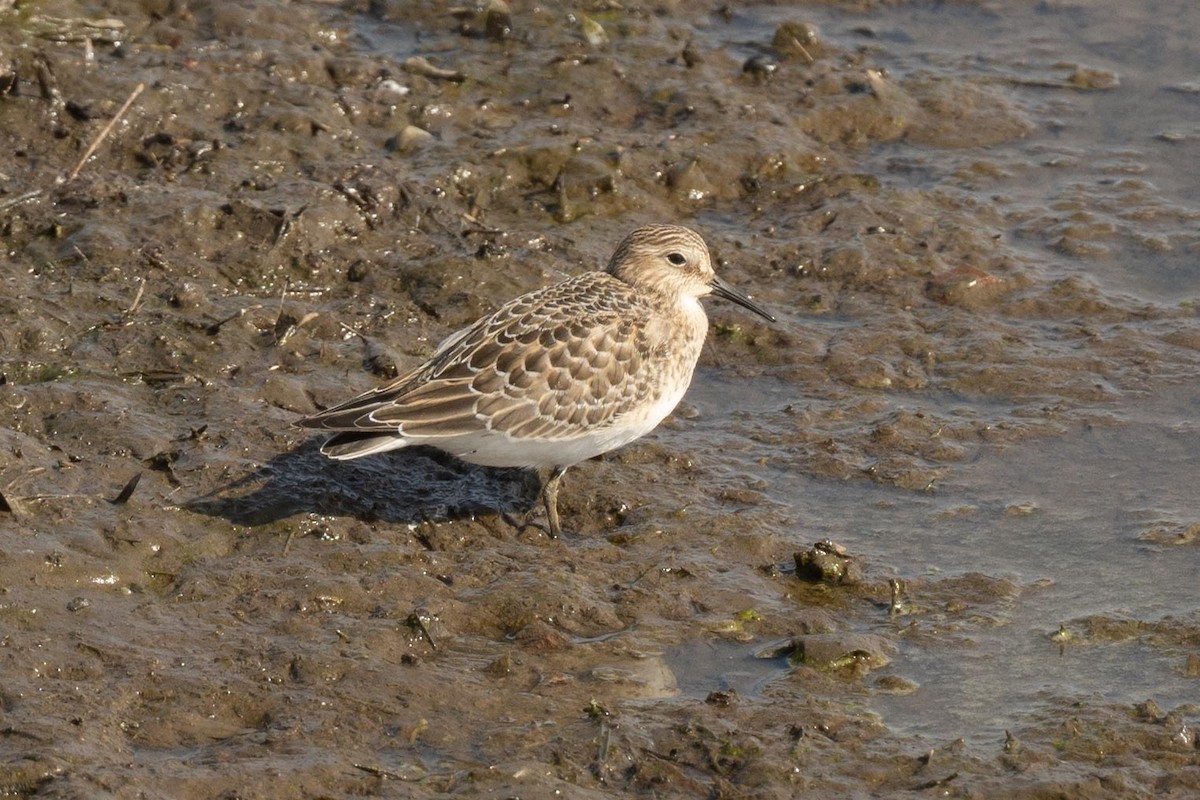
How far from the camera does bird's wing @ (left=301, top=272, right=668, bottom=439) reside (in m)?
7.75

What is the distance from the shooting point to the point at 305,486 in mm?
7969

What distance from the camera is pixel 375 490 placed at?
26.8ft

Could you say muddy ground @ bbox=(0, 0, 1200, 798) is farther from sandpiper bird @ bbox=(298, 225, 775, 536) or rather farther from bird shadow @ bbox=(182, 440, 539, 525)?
sandpiper bird @ bbox=(298, 225, 775, 536)

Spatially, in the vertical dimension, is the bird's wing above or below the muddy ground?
above

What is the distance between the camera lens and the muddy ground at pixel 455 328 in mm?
6578

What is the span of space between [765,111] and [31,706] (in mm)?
7398

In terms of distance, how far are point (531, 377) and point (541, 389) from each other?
0.08 m

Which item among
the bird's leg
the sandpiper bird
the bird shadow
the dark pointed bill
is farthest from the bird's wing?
the dark pointed bill

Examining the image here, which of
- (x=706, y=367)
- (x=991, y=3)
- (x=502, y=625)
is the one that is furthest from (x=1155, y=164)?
(x=502, y=625)

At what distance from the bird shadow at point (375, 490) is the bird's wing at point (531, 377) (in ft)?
1.88

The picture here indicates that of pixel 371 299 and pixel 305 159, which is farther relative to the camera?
pixel 305 159

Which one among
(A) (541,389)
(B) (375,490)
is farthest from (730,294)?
(B) (375,490)

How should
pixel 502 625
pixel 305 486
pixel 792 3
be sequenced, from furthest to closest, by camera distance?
pixel 792 3 < pixel 305 486 < pixel 502 625

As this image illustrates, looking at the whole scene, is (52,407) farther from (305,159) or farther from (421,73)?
(421,73)
